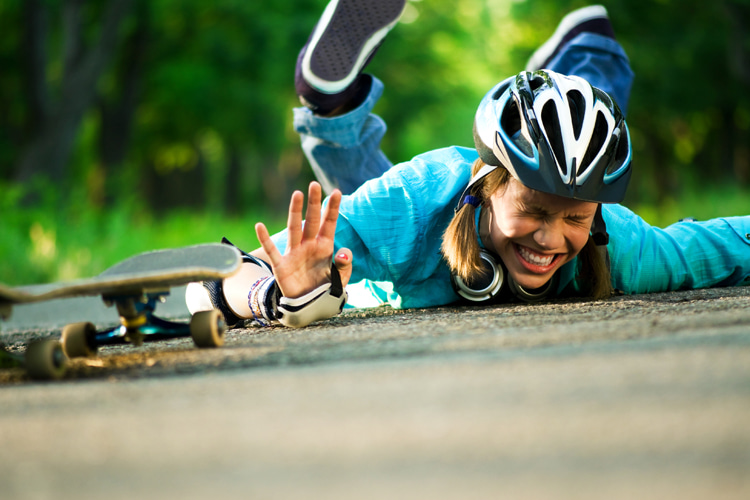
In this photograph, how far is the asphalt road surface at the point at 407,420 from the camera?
114 centimetres

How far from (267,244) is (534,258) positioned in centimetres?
118

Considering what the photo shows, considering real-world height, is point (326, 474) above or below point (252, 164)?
below

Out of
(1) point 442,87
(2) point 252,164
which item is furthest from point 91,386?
(2) point 252,164

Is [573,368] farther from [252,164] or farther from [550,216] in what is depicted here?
[252,164]

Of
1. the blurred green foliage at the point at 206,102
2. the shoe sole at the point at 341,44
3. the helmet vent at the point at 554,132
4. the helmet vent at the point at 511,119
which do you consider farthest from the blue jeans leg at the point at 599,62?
the blurred green foliage at the point at 206,102

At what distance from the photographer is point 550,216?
10.3ft

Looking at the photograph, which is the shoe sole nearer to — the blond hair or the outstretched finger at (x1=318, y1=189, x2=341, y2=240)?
the blond hair

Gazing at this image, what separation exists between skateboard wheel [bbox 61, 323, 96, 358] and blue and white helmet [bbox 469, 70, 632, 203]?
1693mm

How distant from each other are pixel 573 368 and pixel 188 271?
115 centimetres

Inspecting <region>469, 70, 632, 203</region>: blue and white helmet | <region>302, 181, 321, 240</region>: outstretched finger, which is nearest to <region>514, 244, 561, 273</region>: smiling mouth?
<region>469, 70, 632, 203</region>: blue and white helmet

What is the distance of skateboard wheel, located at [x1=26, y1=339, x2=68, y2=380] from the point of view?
2.09m

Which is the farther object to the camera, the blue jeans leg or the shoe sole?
the blue jeans leg

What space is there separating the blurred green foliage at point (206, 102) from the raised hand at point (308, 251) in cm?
472

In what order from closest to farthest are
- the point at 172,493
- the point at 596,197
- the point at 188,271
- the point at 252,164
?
the point at 172,493
the point at 188,271
the point at 596,197
the point at 252,164
